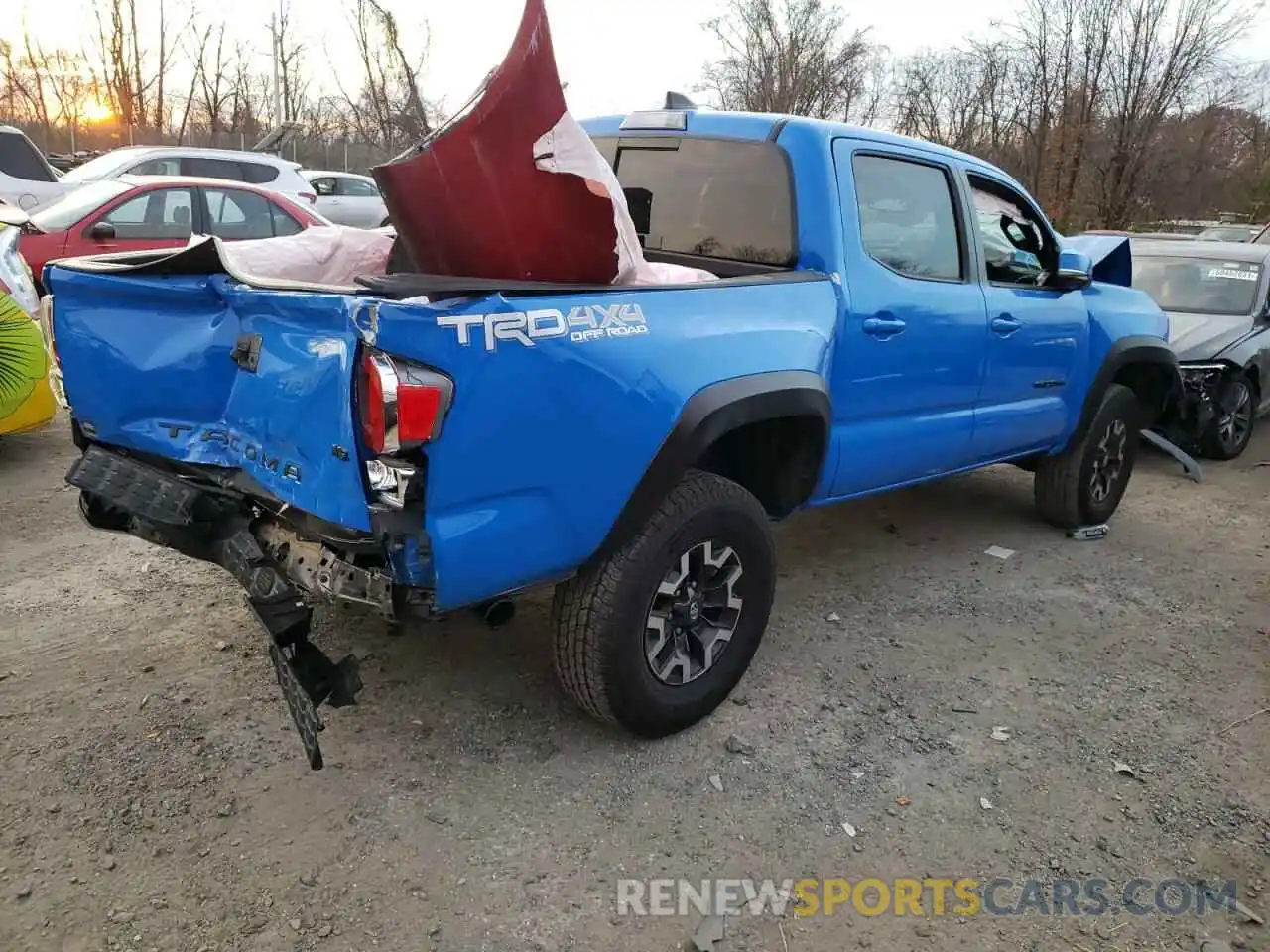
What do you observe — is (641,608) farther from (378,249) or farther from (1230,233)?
(1230,233)

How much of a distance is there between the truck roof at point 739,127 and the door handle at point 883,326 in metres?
0.70

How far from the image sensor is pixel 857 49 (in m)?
27.1

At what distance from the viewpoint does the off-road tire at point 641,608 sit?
2773 millimetres

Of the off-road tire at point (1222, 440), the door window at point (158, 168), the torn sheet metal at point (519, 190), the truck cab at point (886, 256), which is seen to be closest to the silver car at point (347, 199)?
the door window at point (158, 168)

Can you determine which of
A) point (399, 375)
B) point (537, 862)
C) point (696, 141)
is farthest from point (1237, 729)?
point (399, 375)

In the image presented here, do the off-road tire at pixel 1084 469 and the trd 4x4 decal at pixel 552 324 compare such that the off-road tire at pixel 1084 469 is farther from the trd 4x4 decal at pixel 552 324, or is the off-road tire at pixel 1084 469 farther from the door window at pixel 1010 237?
the trd 4x4 decal at pixel 552 324

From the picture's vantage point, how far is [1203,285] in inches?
325

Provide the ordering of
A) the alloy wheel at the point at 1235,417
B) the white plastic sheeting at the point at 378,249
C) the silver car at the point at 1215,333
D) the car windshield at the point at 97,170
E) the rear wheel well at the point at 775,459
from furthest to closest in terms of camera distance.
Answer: the car windshield at the point at 97,170
the alloy wheel at the point at 1235,417
the silver car at the point at 1215,333
the rear wheel well at the point at 775,459
the white plastic sheeting at the point at 378,249

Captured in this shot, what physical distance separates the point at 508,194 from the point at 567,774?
175cm

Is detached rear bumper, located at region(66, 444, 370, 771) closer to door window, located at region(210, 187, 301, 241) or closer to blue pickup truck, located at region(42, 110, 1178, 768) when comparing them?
blue pickup truck, located at region(42, 110, 1178, 768)

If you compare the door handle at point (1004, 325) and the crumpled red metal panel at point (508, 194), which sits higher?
the crumpled red metal panel at point (508, 194)

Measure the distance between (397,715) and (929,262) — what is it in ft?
9.08

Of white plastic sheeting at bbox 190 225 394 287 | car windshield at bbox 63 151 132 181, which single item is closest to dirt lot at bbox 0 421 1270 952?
white plastic sheeting at bbox 190 225 394 287

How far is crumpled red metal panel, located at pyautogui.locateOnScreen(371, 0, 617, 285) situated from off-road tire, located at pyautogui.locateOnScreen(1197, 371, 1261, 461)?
6629 mm
